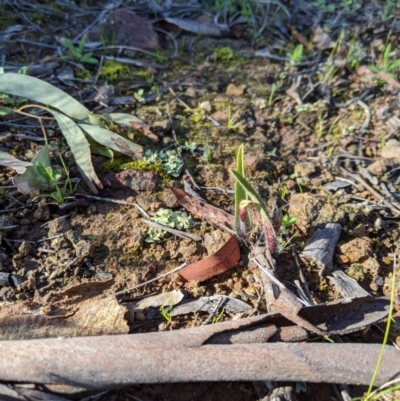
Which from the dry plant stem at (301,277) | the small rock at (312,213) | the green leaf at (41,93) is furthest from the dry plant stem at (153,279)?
the green leaf at (41,93)

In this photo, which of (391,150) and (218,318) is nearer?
(218,318)

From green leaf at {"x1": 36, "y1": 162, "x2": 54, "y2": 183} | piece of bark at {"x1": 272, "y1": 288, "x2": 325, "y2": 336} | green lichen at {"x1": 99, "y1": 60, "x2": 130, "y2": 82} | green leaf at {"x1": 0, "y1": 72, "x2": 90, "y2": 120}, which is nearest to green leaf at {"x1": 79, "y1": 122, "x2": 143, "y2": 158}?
green leaf at {"x1": 0, "y1": 72, "x2": 90, "y2": 120}

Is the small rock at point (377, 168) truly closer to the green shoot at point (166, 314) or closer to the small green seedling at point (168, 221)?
the small green seedling at point (168, 221)

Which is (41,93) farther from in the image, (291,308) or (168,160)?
(291,308)

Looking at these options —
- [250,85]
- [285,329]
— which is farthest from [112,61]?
[285,329]

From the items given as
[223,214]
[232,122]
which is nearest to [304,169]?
[232,122]
